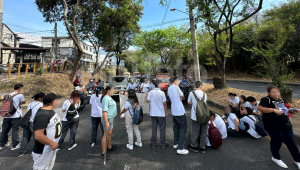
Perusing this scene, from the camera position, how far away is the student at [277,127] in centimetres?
266

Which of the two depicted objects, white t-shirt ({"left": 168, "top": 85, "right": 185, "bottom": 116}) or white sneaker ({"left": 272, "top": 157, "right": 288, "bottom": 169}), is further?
white t-shirt ({"left": 168, "top": 85, "right": 185, "bottom": 116})

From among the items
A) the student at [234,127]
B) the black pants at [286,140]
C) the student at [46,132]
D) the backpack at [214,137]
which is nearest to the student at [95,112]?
the student at [46,132]

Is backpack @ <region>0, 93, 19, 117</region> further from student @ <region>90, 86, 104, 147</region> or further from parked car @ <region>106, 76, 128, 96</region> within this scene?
parked car @ <region>106, 76, 128, 96</region>

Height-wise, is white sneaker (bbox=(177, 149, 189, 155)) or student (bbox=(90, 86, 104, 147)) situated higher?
student (bbox=(90, 86, 104, 147))

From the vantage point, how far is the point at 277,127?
107 inches

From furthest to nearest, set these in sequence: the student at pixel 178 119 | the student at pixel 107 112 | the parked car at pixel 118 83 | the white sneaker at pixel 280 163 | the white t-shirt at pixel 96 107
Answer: the parked car at pixel 118 83 → the white t-shirt at pixel 96 107 → the student at pixel 178 119 → the student at pixel 107 112 → the white sneaker at pixel 280 163

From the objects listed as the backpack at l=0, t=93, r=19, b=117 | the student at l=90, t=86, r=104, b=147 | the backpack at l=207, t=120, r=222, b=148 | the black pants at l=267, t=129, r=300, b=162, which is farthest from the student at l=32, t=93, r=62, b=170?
the black pants at l=267, t=129, r=300, b=162

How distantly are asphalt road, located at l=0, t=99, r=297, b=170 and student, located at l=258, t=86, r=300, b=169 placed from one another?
8.7 inches

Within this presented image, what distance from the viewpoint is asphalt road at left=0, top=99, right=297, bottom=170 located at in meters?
2.77

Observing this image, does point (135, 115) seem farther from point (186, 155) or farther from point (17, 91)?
point (17, 91)

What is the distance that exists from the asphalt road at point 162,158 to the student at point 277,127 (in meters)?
0.22

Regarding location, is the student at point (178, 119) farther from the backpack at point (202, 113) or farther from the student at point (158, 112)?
the backpack at point (202, 113)

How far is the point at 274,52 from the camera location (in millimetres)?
7258

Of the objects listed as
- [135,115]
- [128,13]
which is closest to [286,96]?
[135,115]
